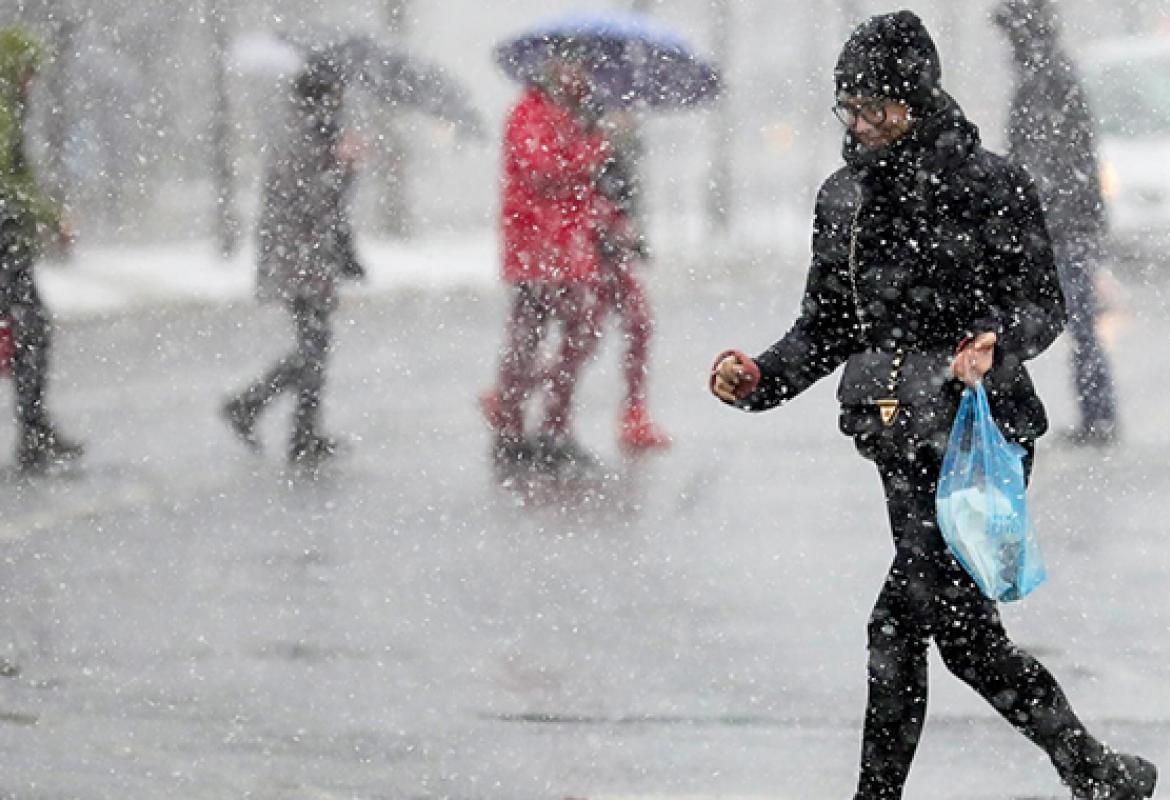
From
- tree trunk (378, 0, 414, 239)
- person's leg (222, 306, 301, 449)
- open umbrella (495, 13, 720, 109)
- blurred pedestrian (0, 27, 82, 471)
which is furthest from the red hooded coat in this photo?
tree trunk (378, 0, 414, 239)

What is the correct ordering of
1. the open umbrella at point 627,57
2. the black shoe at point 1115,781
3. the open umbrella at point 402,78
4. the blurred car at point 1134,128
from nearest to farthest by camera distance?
the black shoe at point 1115,781 → the open umbrella at point 627,57 → the open umbrella at point 402,78 → the blurred car at point 1134,128

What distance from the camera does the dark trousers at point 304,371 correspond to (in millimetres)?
11328

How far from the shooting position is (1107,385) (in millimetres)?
11477

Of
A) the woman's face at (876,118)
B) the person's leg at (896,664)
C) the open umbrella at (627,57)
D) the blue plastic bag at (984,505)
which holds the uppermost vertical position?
the open umbrella at (627,57)

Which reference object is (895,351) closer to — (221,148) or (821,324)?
(821,324)

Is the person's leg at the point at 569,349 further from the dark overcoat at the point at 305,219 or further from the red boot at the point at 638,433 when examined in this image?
the dark overcoat at the point at 305,219

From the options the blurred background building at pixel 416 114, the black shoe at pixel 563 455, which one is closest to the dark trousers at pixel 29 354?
the black shoe at pixel 563 455

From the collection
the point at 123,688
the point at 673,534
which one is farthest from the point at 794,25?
the point at 123,688

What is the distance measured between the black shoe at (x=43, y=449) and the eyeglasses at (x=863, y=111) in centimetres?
596

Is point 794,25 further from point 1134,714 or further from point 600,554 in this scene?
point 1134,714

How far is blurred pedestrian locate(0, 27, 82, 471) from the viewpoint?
10727 mm

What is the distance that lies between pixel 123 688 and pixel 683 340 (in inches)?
482

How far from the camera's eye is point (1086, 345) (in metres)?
11.3

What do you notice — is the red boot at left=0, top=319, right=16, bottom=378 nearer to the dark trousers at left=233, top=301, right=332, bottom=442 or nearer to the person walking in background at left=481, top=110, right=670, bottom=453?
the dark trousers at left=233, top=301, right=332, bottom=442
